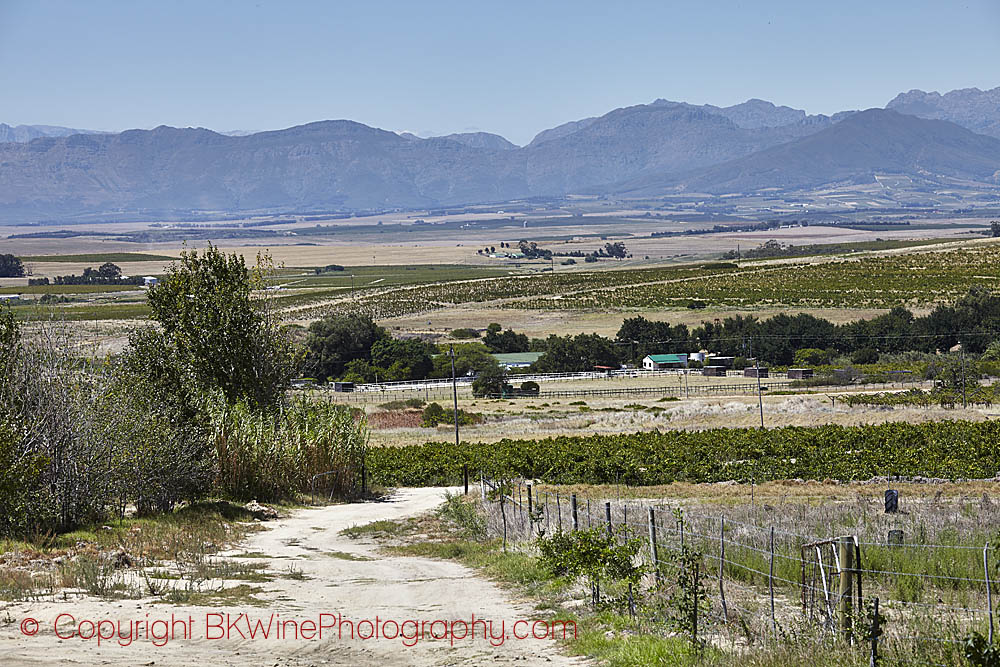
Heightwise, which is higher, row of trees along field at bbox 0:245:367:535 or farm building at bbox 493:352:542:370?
row of trees along field at bbox 0:245:367:535

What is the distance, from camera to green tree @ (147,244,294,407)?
33.1 meters

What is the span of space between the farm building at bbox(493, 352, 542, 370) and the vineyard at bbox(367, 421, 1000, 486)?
46.4 metres

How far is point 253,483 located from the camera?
98.9 ft

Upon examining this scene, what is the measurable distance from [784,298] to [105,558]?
116 meters

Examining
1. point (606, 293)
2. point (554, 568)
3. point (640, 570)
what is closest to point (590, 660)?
point (640, 570)

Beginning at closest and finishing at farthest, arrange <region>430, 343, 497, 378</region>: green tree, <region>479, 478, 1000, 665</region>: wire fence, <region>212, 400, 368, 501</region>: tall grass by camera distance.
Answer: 1. <region>479, 478, 1000, 665</region>: wire fence
2. <region>212, 400, 368, 501</region>: tall grass
3. <region>430, 343, 497, 378</region>: green tree

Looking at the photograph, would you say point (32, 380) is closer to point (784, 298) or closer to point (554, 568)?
point (554, 568)

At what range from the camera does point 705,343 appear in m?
101

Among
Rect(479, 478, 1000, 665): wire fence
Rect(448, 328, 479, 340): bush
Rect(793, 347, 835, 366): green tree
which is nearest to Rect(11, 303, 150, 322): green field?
Rect(448, 328, 479, 340): bush

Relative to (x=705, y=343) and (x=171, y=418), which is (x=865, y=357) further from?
(x=171, y=418)

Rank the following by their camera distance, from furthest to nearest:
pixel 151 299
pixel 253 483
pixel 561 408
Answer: pixel 561 408 < pixel 151 299 < pixel 253 483

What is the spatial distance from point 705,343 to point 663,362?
819 centimetres

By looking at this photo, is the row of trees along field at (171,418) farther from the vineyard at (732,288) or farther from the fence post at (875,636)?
the vineyard at (732,288)

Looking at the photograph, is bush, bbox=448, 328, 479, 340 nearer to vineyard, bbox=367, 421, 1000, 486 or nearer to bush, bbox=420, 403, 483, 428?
bush, bbox=420, 403, 483, 428
